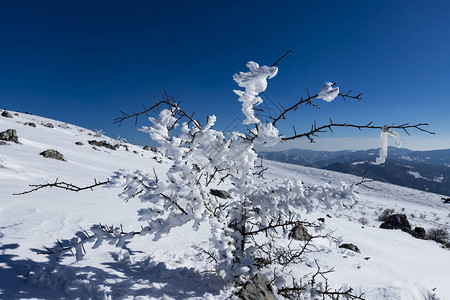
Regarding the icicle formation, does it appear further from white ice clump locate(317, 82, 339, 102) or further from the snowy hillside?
white ice clump locate(317, 82, 339, 102)

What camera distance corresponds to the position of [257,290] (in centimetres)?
246

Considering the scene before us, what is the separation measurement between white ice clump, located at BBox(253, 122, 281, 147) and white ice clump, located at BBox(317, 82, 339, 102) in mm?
507

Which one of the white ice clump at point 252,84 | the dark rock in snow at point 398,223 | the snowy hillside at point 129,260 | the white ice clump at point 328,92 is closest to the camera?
the white ice clump at point 252,84

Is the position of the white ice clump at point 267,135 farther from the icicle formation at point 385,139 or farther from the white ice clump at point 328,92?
the icicle formation at point 385,139

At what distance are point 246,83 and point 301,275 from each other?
312 cm

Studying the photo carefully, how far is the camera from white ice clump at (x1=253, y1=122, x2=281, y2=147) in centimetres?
194

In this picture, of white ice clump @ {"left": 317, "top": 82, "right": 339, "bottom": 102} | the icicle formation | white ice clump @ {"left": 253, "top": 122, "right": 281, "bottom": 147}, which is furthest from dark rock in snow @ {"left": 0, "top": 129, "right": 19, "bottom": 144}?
the icicle formation

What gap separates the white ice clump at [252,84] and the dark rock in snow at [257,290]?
5.64 ft

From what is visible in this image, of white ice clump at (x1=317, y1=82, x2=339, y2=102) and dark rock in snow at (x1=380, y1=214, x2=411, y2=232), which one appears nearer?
white ice clump at (x1=317, y1=82, x2=339, y2=102)

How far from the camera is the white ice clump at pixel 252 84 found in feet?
6.11

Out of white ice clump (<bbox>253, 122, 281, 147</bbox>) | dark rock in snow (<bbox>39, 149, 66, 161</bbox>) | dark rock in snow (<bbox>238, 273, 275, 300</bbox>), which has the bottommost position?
dark rock in snow (<bbox>238, 273, 275, 300</bbox>)

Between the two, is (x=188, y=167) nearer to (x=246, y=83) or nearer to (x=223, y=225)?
(x=223, y=225)

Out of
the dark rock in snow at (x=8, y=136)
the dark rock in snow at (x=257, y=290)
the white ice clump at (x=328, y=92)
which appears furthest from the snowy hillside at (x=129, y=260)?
the dark rock in snow at (x=8, y=136)

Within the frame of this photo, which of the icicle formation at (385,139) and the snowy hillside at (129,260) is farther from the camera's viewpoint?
the snowy hillside at (129,260)
